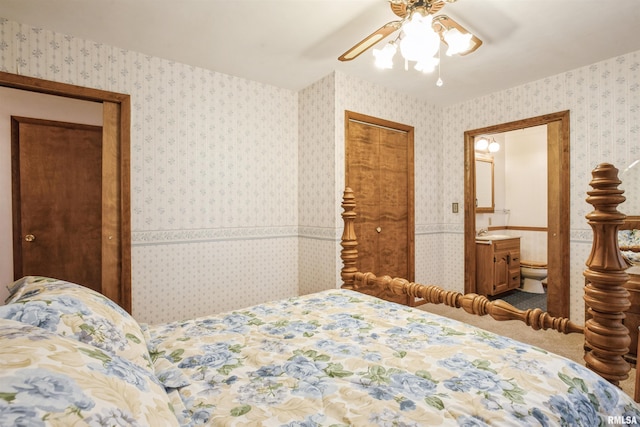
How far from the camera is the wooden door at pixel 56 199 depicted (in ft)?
10.5

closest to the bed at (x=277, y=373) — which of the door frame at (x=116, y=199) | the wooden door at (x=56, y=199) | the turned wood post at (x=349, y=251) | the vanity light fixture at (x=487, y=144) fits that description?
the turned wood post at (x=349, y=251)

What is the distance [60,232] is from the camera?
3395 millimetres

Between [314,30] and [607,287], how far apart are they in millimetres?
2329

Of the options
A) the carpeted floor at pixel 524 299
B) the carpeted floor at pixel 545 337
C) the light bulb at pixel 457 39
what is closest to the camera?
the light bulb at pixel 457 39

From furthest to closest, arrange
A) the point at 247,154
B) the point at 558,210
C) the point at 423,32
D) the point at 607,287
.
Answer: the point at 247,154 < the point at 558,210 < the point at 423,32 < the point at 607,287

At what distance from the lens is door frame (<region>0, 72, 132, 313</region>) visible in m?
2.69

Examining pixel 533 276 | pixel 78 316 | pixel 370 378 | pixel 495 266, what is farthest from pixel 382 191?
pixel 78 316

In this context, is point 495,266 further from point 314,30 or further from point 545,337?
point 314,30

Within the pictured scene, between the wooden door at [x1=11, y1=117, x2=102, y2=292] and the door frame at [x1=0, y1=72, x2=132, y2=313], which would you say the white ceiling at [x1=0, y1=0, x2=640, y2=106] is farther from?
the wooden door at [x1=11, y1=117, x2=102, y2=292]

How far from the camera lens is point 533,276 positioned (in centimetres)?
479

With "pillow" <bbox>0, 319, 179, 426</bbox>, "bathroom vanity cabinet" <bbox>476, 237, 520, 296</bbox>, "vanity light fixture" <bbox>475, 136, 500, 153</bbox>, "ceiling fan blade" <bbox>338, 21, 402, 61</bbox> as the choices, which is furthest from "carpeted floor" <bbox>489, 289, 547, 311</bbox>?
"pillow" <bbox>0, 319, 179, 426</bbox>

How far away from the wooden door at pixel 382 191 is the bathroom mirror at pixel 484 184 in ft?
5.84

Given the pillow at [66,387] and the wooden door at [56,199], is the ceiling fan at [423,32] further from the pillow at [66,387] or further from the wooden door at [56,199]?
the wooden door at [56,199]

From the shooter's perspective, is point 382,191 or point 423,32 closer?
point 423,32
